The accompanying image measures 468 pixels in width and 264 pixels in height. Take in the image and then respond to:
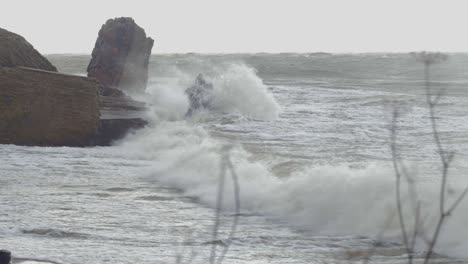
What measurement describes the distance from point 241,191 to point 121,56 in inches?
488

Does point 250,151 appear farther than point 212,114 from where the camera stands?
No

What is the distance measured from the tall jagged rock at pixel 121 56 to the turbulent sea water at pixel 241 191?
244 centimetres

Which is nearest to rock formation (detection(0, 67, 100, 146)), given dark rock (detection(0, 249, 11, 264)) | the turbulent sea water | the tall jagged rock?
the turbulent sea water

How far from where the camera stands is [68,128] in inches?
566

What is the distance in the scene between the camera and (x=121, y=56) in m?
21.7

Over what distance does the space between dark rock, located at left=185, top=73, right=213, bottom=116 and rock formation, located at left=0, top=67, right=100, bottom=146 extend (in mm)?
6637

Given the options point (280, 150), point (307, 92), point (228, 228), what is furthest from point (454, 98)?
point (228, 228)

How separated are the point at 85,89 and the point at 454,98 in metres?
13.8

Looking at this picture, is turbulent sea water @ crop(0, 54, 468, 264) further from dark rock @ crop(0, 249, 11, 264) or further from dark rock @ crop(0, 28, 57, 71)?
dark rock @ crop(0, 28, 57, 71)

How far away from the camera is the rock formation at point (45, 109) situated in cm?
1413

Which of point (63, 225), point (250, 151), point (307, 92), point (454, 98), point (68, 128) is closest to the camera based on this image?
point (63, 225)

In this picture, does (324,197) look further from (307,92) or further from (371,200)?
(307,92)

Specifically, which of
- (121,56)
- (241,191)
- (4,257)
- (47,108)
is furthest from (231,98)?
(4,257)

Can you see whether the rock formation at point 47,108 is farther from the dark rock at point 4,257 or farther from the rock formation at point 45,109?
the dark rock at point 4,257
